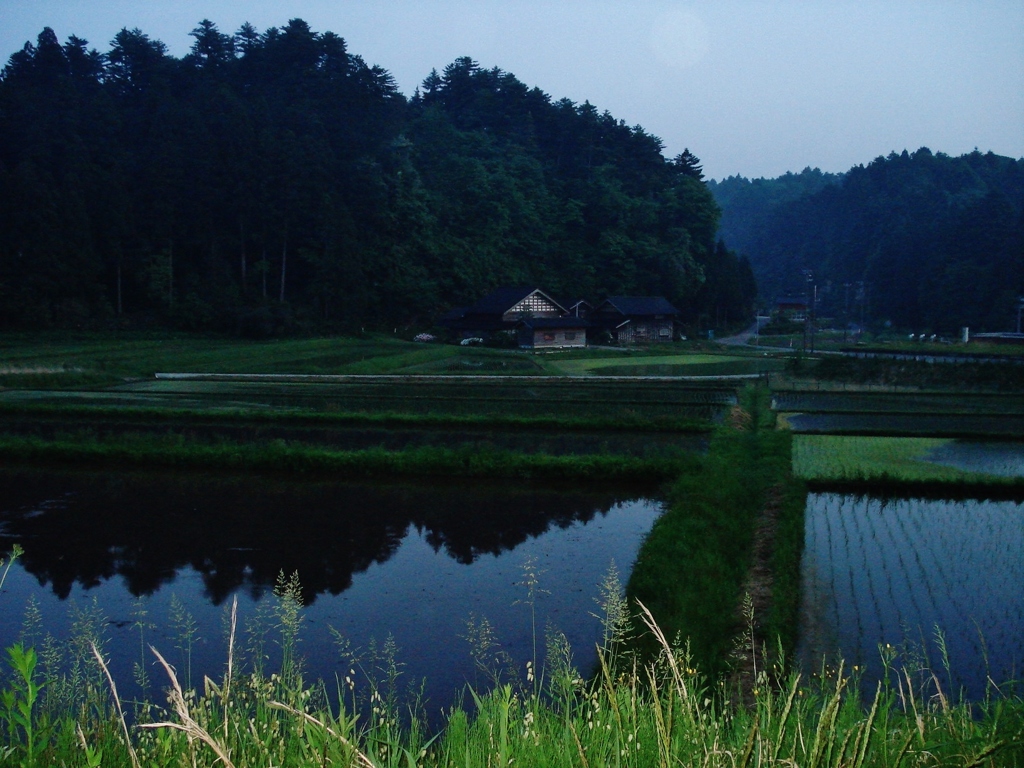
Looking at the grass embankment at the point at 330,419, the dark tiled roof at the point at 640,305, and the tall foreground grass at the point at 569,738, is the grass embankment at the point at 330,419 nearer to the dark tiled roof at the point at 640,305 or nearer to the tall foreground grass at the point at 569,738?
the tall foreground grass at the point at 569,738

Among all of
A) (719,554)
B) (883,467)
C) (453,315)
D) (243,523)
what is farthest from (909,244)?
(243,523)

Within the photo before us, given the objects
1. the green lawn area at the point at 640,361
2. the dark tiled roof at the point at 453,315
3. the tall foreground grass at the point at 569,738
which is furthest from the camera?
the dark tiled roof at the point at 453,315

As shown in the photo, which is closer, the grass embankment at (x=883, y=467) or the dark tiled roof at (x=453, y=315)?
the grass embankment at (x=883, y=467)

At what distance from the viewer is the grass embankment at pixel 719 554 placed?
7.89 metres

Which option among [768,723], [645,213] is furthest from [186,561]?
[645,213]

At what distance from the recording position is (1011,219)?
58.4 metres

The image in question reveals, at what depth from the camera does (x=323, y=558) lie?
36.2 feet

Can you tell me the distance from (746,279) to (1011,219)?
2006 cm

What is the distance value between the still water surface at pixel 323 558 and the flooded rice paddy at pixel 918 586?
90.4 inches

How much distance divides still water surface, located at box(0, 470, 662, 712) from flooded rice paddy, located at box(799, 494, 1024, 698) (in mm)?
2297

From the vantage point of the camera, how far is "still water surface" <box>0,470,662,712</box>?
8211 millimetres

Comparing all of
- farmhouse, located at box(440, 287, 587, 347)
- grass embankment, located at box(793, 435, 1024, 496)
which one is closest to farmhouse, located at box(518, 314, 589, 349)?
farmhouse, located at box(440, 287, 587, 347)

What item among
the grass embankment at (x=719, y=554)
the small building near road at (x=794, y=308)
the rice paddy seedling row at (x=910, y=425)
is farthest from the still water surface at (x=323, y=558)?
the small building near road at (x=794, y=308)

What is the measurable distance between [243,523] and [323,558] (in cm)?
230
